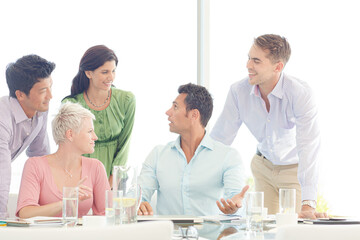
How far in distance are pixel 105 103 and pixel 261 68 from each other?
36.1 inches

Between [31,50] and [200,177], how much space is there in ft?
14.5

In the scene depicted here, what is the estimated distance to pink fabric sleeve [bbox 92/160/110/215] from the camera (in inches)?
104

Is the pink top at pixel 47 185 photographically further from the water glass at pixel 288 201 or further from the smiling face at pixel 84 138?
the water glass at pixel 288 201

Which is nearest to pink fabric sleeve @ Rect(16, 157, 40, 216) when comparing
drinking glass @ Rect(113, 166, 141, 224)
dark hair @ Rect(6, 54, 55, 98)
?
dark hair @ Rect(6, 54, 55, 98)

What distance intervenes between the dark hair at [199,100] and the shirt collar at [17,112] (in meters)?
0.85

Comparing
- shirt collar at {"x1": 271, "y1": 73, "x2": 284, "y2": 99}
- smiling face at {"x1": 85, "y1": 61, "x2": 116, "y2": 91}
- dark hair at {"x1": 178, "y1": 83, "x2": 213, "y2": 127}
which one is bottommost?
dark hair at {"x1": 178, "y1": 83, "x2": 213, "y2": 127}

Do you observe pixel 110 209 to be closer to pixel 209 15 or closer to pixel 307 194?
pixel 307 194

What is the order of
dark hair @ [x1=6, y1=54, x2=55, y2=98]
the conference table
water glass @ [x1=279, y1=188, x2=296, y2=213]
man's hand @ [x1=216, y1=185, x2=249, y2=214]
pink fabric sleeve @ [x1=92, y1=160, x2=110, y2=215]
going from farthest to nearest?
1. dark hair @ [x1=6, y1=54, x2=55, y2=98]
2. pink fabric sleeve @ [x1=92, y1=160, x2=110, y2=215]
3. man's hand @ [x1=216, y1=185, x2=249, y2=214]
4. water glass @ [x1=279, y1=188, x2=296, y2=213]
5. the conference table

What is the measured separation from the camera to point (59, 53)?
658 cm

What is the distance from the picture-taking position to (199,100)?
296 centimetres

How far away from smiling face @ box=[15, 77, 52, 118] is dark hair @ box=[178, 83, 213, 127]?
0.73m

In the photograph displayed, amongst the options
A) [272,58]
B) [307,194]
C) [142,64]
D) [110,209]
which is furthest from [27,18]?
[110,209]

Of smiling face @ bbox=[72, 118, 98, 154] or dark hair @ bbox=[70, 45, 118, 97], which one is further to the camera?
dark hair @ bbox=[70, 45, 118, 97]

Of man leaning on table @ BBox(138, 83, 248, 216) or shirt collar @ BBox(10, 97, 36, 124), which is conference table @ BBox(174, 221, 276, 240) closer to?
man leaning on table @ BBox(138, 83, 248, 216)
